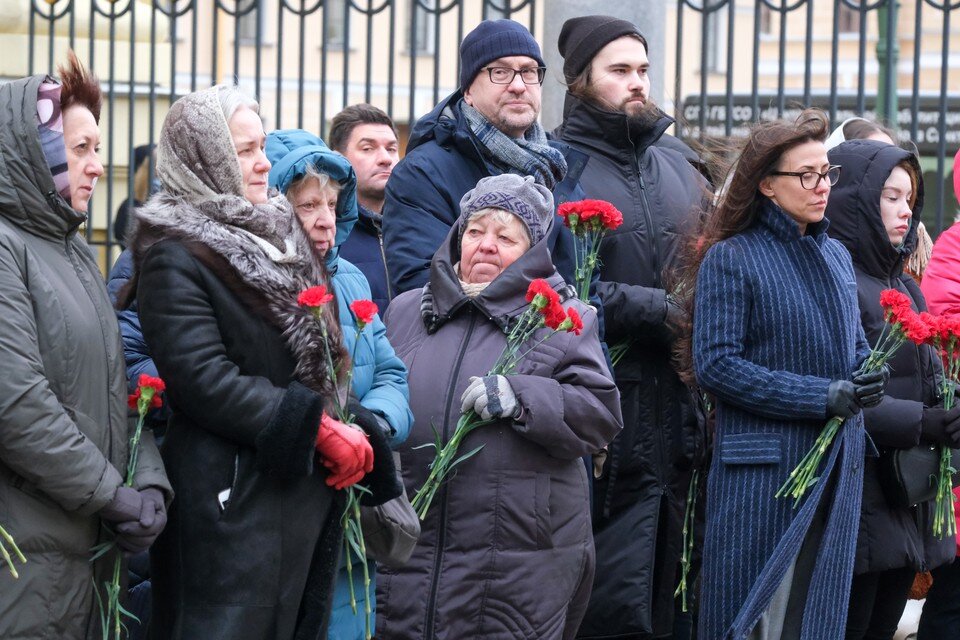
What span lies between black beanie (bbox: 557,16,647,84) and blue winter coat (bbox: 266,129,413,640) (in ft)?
4.16

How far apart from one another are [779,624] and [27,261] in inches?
94.6

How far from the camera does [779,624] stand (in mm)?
4660

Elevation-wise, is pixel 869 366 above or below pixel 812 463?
above

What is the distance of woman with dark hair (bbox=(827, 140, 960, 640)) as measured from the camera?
4.99 meters

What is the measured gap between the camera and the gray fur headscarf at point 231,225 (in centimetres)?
383

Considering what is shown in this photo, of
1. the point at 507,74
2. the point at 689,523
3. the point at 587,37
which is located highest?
the point at 587,37

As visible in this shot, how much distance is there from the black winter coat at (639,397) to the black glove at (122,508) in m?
1.93

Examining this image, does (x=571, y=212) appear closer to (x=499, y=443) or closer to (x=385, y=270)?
(x=499, y=443)

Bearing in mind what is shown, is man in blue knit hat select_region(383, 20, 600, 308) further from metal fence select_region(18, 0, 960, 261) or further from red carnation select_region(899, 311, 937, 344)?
red carnation select_region(899, 311, 937, 344)

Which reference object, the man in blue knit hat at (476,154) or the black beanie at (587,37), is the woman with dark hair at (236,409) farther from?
the black beanie at (587,37)

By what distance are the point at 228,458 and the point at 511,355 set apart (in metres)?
0.96

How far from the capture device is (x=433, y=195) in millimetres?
5051

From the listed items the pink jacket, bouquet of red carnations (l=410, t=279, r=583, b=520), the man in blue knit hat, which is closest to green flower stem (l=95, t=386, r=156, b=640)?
bouquet of red carnations (l=410, t=279, r=583, b=520)

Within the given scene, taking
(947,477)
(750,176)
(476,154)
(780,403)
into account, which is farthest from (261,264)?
(947,477)
